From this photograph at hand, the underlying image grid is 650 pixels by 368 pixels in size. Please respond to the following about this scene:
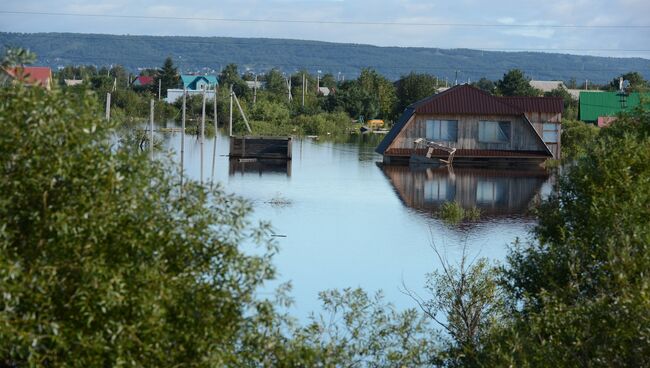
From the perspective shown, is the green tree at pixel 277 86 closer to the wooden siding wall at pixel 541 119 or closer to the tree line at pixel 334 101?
the tree line at pixel 334 101

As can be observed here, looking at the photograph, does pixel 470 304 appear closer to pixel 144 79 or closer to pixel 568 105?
pixel 568 105

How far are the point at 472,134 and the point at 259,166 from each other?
11.2 metres

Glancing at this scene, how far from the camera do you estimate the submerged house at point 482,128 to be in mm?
56000

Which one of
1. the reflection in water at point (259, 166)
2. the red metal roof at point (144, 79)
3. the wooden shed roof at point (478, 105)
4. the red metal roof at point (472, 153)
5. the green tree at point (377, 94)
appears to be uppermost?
the red metal roof at point (144, 79)

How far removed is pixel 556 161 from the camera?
5609cm

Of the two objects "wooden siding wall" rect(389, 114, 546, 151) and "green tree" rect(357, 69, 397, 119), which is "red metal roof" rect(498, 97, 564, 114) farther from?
"green tree" rect(357, 69, 397, 119)

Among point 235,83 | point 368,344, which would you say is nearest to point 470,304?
point 368,344

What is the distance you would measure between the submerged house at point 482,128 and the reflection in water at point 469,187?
2.06m

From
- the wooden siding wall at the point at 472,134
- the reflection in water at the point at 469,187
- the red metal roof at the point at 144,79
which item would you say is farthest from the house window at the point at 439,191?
the red metal roof at the point at 144,79

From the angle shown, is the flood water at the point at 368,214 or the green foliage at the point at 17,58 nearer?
the green foliage at the point at 17,58

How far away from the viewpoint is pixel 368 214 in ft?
120

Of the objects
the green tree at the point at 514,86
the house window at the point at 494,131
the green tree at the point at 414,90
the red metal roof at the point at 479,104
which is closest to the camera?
the red metal roof at the point at 479,104

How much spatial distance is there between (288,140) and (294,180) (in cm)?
1180

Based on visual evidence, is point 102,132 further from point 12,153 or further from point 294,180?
point 294,180
